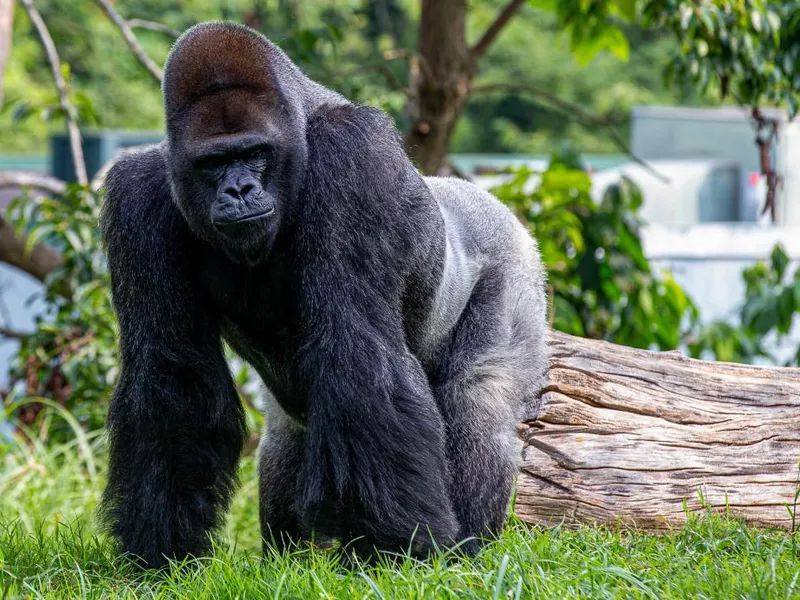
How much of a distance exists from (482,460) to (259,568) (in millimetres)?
786

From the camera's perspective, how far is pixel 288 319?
2.86 metres

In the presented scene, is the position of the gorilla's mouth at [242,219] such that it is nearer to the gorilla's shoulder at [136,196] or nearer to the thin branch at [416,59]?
the gorilla's shoulder at [136,196]

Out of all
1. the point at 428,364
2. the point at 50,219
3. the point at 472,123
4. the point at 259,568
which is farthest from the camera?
the point at 472,123

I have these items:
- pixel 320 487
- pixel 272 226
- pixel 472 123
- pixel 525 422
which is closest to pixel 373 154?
pixel 272 226

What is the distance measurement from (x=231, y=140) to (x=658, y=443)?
169cm

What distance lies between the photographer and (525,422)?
331 cm

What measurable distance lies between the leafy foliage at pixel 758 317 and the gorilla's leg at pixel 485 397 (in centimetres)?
222

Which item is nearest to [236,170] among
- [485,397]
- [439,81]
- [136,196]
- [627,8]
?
[136,196]

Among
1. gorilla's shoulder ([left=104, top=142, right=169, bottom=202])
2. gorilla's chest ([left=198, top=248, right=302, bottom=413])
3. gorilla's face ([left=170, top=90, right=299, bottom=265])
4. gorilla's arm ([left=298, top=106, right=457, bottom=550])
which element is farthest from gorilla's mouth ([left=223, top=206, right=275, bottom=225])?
gorilla's shoulder ([left=104, top=142, right=169, bottom=202])

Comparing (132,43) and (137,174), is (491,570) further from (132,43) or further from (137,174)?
(132,43)

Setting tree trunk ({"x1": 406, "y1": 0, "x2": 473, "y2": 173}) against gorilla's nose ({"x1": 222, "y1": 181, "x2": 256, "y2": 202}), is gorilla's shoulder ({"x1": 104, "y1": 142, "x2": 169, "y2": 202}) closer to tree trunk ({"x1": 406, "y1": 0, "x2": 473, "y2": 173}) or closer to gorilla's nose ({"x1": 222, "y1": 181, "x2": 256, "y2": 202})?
gorilla's nose ({"x1": 222, "y1": 181, "x2": 256, "y2": 202})

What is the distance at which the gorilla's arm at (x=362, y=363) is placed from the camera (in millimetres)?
2592

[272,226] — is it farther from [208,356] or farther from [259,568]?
[259,568]

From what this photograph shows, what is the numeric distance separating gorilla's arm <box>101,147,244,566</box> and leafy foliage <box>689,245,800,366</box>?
3241 millimetres
